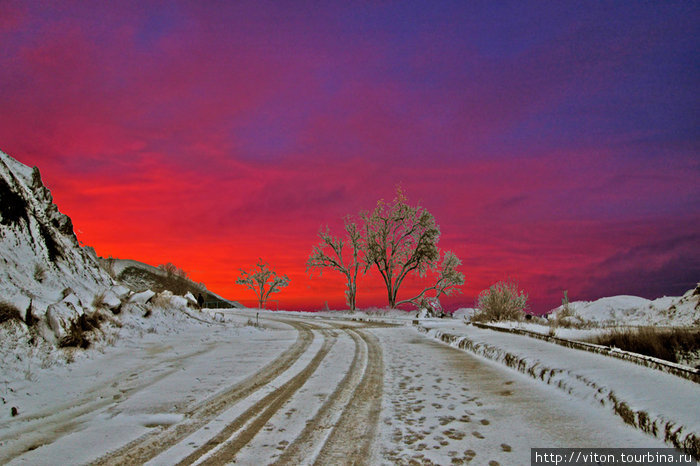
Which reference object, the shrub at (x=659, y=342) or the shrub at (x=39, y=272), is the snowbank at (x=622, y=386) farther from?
the shrub at (x=39, y=272)

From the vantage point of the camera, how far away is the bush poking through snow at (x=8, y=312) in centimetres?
650

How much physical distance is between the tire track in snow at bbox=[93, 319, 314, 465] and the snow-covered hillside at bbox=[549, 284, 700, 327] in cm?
1181

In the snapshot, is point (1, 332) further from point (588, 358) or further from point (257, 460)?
point (588, 358)

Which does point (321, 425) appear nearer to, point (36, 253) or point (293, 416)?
point (293, 416)

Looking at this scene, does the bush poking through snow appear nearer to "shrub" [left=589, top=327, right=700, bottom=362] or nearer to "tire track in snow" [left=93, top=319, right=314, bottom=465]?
"tire track in snow" [left=93, top=319, right=314, bottom=465]

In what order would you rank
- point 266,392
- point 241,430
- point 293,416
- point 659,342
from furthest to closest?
point 659,342 < point 266,392 < point 293,416 < point 241,430

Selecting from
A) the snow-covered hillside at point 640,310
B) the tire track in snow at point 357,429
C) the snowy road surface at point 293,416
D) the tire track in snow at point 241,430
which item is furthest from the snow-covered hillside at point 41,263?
the snow-covered hillside at point 640,310

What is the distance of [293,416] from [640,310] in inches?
777

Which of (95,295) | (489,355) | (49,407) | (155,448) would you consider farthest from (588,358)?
(95,295)

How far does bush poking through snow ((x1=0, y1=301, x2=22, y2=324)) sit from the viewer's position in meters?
6.50

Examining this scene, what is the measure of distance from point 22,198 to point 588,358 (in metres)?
12.3

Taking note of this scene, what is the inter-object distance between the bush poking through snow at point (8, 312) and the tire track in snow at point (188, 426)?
4.08 metres

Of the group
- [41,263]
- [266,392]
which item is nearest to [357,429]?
[266,392]

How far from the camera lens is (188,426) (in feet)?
13.1
